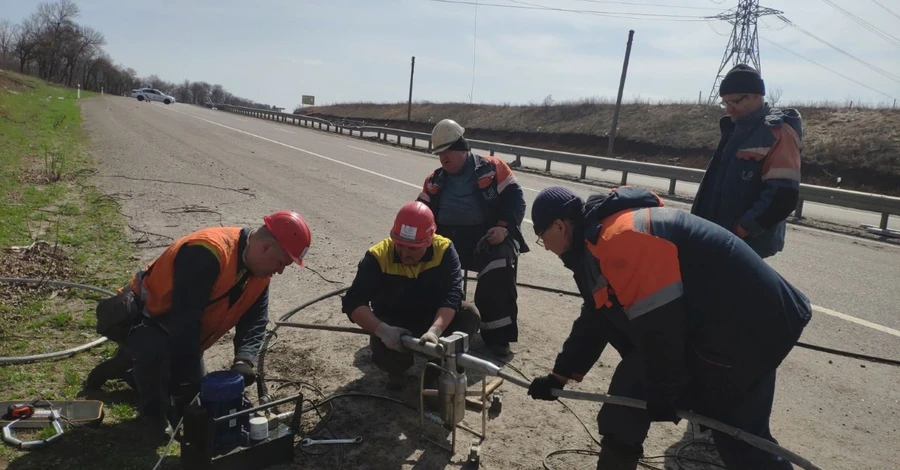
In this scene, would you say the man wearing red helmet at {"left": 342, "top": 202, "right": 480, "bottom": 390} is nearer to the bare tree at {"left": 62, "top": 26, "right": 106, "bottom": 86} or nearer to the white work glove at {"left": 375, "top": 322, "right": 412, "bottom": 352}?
the white work glove at {"left": 375, "top": 322, "right": 412, "bottom": 352}

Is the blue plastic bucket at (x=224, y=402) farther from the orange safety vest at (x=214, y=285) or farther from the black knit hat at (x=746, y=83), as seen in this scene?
the black knit hat at (x=746, y=83)

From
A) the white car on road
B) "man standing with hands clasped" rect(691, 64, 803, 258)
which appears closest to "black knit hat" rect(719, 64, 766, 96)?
"man standing with hands clasped" rect(691, 64, 803, 258)

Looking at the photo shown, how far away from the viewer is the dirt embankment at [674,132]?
2073cm

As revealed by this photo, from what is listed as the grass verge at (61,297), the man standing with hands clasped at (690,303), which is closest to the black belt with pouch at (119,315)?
the grass verge at (61,297)

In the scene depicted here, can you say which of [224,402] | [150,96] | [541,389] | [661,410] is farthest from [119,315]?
[150,96]

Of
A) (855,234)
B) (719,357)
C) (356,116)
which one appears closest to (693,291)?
(719,357)

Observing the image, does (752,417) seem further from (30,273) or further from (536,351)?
(30,273)

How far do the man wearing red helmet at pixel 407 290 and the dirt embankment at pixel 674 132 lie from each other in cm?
1970

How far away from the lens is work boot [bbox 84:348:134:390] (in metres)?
3.94

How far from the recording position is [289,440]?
333cm

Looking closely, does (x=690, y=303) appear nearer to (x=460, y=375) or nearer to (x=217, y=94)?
(x=460, y=375)

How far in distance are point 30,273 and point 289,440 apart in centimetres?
412

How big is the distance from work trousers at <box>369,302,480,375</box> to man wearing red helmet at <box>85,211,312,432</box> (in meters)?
0.83

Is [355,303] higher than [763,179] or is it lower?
lower
